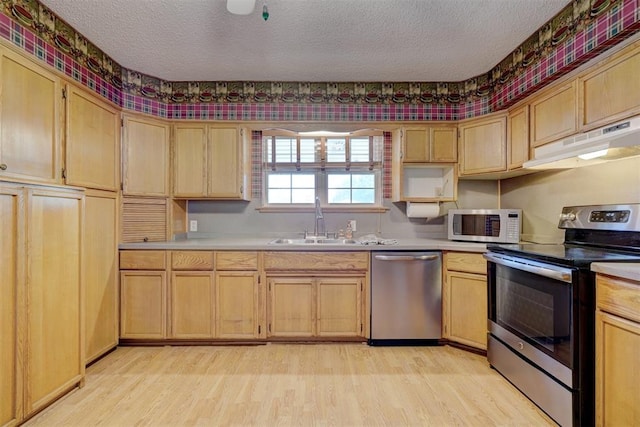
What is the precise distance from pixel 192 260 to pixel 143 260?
42cm

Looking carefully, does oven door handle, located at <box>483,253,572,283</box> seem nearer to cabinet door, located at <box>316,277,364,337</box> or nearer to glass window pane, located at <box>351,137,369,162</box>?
cabinet door, located at <box>316,277,364,337</box>

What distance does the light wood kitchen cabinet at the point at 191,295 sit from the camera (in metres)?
2.70

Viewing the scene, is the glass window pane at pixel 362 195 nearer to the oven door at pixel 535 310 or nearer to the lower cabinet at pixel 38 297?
the oven door at pixel 535 310

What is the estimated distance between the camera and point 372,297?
2.70 m

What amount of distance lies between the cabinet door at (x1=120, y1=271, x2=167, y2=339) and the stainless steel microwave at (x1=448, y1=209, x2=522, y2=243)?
264 cm

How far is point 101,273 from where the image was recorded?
8.25 ft

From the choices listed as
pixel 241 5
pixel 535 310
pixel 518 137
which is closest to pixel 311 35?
pixel 241 5

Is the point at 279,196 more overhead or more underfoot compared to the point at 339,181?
more underfoot

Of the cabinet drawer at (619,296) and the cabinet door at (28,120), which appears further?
the cabinet door at (28,120)

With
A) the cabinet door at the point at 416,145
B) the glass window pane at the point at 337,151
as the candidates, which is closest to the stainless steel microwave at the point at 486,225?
the cabinet door at the point at 416,145

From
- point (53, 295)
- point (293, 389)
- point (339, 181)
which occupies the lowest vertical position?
point (293, 389)

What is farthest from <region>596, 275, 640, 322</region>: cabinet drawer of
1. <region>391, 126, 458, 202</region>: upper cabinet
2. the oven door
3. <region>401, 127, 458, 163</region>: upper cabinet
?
<region>401, 127, 458, 163</region>: upper cabinet

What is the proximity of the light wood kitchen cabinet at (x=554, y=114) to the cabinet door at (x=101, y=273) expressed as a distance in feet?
11.2

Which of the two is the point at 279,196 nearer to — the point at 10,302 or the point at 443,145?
the point at 443,145
